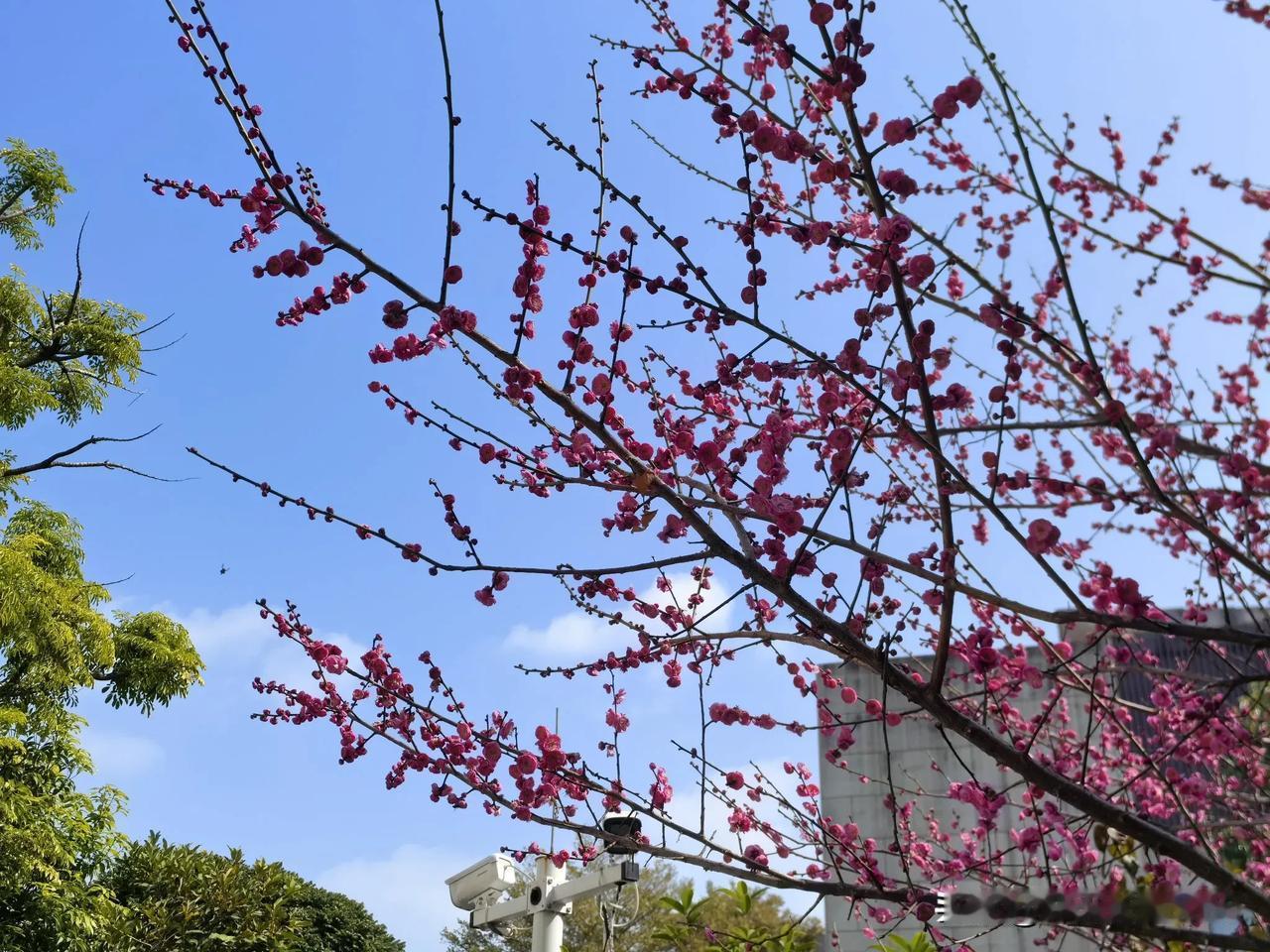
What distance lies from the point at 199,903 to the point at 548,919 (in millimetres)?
5333

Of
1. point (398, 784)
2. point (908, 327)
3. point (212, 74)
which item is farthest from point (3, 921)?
point (908, 327)

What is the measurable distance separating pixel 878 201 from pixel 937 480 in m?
0.56

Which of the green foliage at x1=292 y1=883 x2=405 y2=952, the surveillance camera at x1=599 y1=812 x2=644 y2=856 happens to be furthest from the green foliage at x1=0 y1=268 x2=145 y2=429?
the surveillance camera at x1=599 y1=812 x2=644 y2=856

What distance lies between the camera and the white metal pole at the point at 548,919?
17.7ft

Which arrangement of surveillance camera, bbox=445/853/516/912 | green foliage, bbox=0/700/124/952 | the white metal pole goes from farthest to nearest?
1. green foliage, bbox=0/700/124/952
2. surveillance camera, bbox=445/853/516/912
3. the white metal pole

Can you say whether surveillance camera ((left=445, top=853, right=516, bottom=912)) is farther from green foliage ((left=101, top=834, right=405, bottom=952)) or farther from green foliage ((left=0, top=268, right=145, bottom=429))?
green foliage ((left=0, top=268, right=145, bottom=429))

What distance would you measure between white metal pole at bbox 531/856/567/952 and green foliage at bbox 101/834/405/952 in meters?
4.83

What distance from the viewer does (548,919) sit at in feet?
17.8

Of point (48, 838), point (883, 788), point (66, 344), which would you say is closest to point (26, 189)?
point (66, 344)

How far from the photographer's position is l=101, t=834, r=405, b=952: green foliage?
869cm

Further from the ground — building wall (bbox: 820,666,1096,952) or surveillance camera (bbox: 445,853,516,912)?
building wall (bbox: 820,666,1096,952)

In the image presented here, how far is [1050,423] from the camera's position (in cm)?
404

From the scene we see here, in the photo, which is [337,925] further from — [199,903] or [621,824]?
[621,824]

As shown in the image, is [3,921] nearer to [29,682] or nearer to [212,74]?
[29,682]
